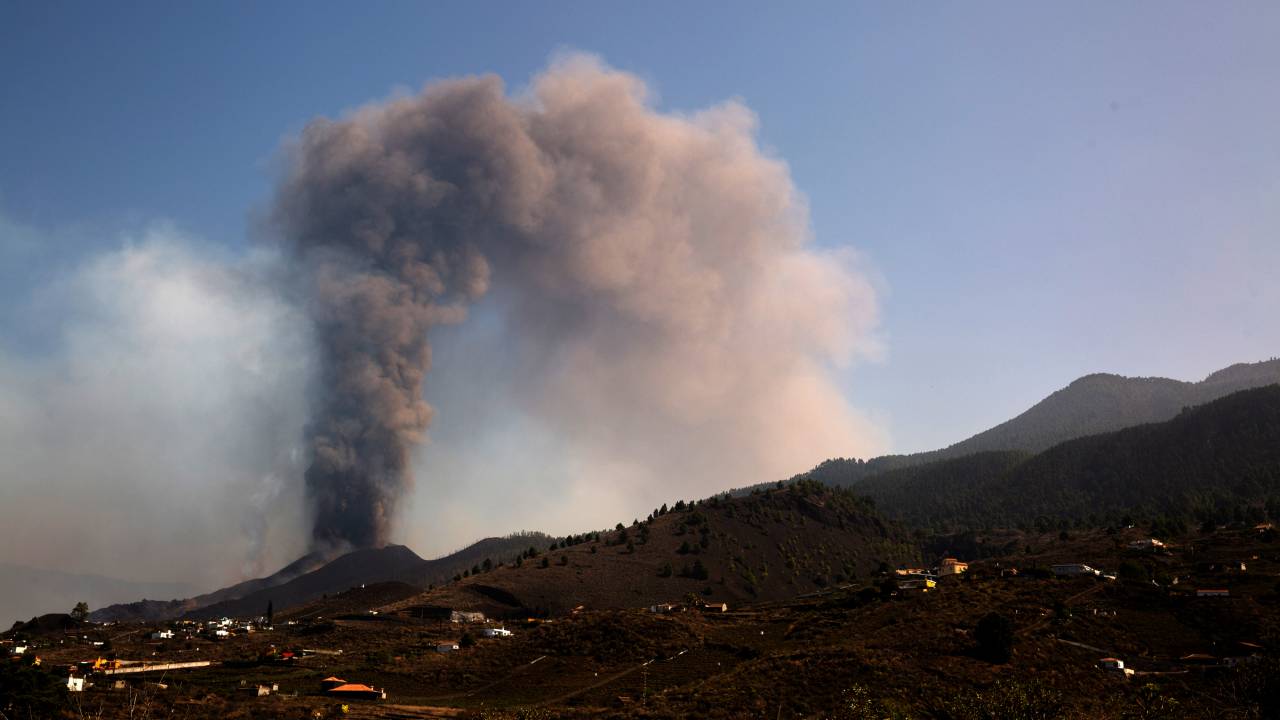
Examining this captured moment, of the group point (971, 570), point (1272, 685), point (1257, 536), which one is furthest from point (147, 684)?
point (1257, 536)

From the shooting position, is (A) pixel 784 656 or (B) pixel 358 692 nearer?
(A) pixel 784 656

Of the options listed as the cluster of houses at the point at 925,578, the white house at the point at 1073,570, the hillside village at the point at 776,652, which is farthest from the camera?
the cluster of houses at the point at 925,578

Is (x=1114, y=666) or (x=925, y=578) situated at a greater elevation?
(x=925, y=578)

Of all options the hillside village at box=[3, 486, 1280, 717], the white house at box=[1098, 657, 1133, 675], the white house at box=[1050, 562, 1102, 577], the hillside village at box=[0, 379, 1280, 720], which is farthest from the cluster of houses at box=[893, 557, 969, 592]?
the white house at box=[1098, 657, 1133, 675]

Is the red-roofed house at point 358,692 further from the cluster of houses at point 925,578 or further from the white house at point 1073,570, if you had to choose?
the white house at point 1073,570

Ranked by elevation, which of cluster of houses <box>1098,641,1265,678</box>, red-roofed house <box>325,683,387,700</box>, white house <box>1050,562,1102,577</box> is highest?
red-roofed house <box>325,683,387,700</box>

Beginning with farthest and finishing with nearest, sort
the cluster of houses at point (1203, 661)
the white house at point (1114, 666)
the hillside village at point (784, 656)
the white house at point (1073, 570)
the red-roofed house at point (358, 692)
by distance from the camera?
the white house at point (1073, 570) → the red-roofed house at point (358, 692) → the cluster of houses at point (1203, 661) → the white house at point (1114, 666) → the hillside village at point (784, 656)

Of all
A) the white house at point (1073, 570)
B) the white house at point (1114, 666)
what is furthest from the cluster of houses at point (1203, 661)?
the white house at point (1073, 570)

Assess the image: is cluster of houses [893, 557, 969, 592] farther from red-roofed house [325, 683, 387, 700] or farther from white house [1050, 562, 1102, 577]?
red-roofed house [325, 683, 387, 700]

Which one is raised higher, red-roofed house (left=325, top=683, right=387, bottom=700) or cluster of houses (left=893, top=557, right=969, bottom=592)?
red-roofed house (left=325, top=683, right=387, bottom=700)

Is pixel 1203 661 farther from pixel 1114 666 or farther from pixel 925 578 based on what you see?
pixel 925 578

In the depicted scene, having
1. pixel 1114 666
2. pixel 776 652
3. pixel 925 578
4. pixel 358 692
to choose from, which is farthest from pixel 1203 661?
pixel 358 692

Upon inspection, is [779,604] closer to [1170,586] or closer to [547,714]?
[1170,586]

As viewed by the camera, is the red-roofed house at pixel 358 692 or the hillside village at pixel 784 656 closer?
the hillside village at pixel 784 656
